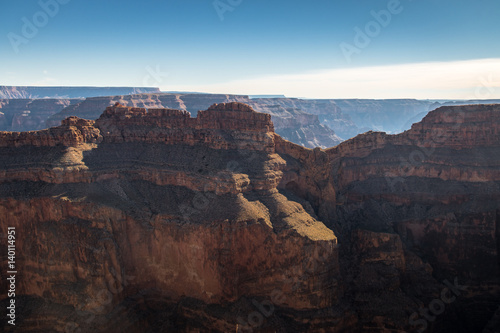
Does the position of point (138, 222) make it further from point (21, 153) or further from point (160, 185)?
point (21, 153)

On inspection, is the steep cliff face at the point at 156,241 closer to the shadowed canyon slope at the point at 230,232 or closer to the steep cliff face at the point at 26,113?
the shadowed canyon slope at the point at 230,232

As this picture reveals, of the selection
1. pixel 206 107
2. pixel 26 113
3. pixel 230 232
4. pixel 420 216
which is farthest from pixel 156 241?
pixel 26 113

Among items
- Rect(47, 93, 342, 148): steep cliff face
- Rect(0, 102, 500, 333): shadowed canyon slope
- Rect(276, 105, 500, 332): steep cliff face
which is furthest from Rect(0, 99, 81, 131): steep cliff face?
Rect(276, 105, 500, 332): steep cliff face

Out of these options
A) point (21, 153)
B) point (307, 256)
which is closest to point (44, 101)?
point (21, 153)

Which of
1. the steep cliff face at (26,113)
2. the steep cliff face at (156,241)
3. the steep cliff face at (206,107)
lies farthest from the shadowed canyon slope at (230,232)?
the steep cliff face at (26,113)

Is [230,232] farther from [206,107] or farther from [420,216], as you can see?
[206,107]
